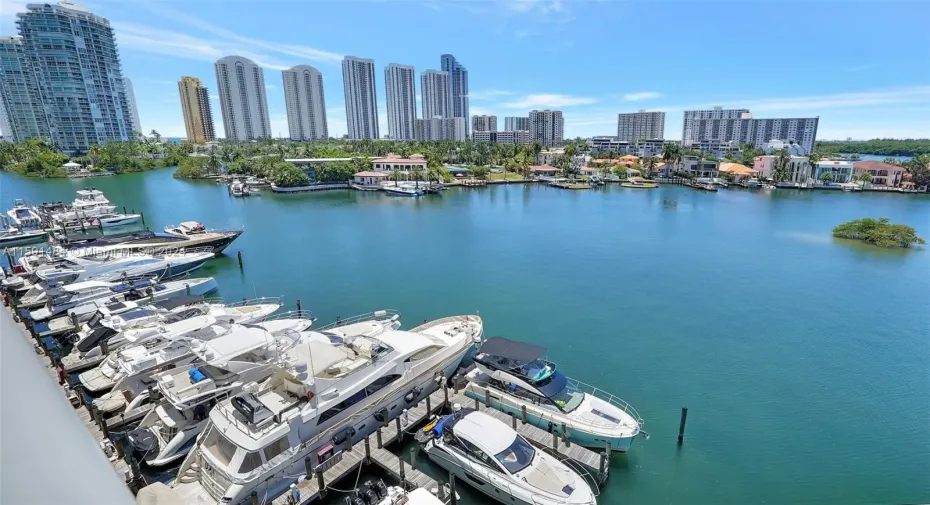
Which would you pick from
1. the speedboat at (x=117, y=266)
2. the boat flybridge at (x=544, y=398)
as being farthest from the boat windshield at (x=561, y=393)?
the speedboat at (x=117, y=266)

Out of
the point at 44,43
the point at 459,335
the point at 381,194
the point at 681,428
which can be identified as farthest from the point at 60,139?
the point at 681,428

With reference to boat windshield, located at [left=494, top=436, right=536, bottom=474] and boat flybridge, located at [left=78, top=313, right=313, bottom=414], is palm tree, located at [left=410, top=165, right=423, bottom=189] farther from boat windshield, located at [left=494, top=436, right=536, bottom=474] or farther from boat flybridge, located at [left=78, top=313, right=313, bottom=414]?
boat windshield, located at [left=494, top=436, right=536, bottom=474]

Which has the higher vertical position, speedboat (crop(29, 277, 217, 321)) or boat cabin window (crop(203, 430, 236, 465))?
speedboat (crop(29, 277, 217, 321))

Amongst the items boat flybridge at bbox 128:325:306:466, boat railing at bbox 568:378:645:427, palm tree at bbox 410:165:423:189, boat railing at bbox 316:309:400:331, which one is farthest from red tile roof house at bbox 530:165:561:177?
boat flybridge at bbox 128:325:306:466

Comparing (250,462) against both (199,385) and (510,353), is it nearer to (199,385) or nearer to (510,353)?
(199,385)

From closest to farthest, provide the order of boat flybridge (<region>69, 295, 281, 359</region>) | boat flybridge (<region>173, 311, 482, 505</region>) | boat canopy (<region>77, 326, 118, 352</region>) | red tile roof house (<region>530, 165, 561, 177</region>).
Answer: boat flybridge (<region>173, 311, 482, 505</region>) < boat flybridge (<region>69, 295, 281, 359</region>) < boat canopy (<region>77, 326, 118, 352</region>) < red tile roof house (<region>530, 165, 561, 177</region>)

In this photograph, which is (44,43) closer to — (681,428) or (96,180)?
(96,180)

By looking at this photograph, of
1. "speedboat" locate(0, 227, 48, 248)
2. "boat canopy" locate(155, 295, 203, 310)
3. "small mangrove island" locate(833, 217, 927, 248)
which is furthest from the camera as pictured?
"speedboat" locate(0, 227, 48, 248)

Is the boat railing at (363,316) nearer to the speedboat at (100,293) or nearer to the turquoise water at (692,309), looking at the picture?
the turquoise water at (692,309)
